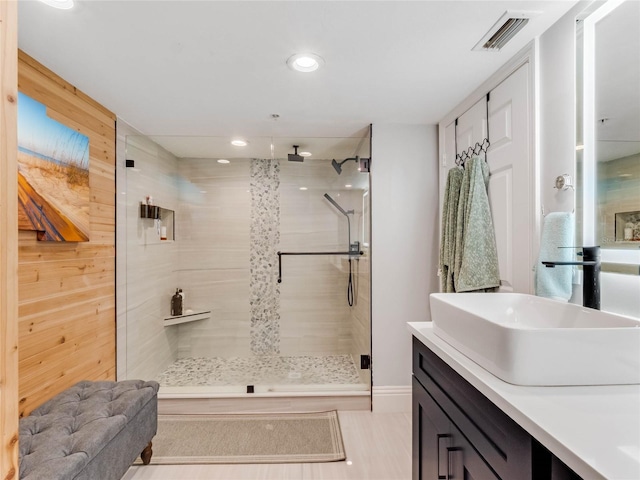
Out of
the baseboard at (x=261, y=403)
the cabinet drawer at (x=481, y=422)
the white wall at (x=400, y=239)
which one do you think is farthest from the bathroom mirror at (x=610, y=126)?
the baseboard at (x=261, y=403)

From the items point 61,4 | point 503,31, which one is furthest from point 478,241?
point 61,4

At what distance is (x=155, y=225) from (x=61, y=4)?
1821 mm

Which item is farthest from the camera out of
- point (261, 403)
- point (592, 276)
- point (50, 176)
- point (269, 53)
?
point (261, 403)

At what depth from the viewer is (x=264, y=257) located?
10.1 feet

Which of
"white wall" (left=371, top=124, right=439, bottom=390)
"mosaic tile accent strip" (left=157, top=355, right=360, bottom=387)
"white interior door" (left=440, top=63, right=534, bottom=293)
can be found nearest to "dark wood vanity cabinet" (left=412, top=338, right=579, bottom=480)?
"white interior door" (left=440, top=63, right=534, bottom=293)

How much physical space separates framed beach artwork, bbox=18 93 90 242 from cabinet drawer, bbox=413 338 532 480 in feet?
6.06

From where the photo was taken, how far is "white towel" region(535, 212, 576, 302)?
1.34 metres

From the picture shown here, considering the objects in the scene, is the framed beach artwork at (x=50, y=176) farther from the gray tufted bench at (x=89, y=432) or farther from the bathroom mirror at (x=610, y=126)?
the bathroom mirror at (x=610, y=126)

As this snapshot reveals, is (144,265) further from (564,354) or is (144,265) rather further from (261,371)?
(564,354)

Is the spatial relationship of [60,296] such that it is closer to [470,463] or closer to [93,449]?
[93,449]

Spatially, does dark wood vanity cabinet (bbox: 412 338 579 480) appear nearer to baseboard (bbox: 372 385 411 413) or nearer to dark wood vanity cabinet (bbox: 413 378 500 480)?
dark wood vanity cabinet (bbox: 413 378 500 480)

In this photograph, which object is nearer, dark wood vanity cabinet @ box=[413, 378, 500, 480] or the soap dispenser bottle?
dark wood vanity cabinet @ box=[413, 378, 500, 480]

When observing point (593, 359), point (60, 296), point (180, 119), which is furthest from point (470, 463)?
point (180, 119)

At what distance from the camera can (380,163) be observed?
2.65 meters
